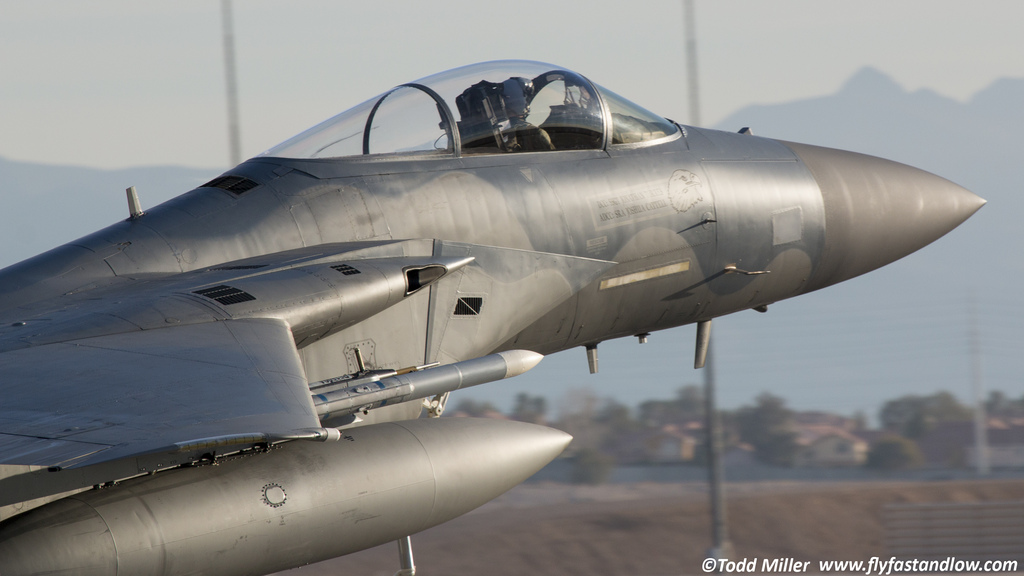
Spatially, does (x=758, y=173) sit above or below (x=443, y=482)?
above

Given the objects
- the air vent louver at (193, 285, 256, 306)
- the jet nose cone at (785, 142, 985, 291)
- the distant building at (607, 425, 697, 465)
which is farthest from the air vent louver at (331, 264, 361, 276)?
the distant building at (607, 425, 697, 465)

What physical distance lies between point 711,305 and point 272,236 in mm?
4084

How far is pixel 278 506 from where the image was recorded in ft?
17.1

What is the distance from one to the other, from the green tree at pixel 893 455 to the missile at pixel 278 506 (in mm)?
40339

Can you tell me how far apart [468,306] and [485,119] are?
1.58 m

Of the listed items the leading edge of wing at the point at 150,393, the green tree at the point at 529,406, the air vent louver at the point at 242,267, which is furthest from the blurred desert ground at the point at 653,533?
the green tree at the point at 529,406

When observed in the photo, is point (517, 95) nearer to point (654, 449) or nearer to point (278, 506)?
point (278, 506)

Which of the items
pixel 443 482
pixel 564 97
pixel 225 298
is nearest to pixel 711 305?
pixel 564 97

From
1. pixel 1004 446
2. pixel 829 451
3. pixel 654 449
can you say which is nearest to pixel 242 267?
pixel 654 449

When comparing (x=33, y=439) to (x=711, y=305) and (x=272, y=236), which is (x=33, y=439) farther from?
(x=711, y=305)

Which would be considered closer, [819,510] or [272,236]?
[272,236]

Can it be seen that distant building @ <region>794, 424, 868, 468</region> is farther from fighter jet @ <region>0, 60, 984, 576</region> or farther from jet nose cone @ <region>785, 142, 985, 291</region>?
fighter jet @ <region>0, 60, 984, 576</region>

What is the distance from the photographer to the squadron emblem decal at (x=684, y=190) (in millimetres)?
8125

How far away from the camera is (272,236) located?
649 cm
